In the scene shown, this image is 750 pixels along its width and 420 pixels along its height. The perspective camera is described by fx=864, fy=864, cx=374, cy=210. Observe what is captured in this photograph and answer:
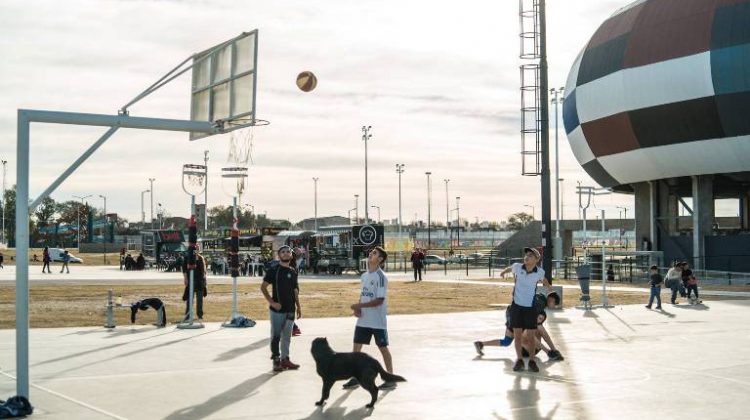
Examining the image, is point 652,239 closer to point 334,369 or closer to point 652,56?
point 652,56

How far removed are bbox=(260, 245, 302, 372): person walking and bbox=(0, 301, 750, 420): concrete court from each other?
0.37 m

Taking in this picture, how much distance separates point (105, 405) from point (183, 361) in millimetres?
3558

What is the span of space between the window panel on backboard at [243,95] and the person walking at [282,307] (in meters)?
2.05

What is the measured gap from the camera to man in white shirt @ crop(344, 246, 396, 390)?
10.9 m

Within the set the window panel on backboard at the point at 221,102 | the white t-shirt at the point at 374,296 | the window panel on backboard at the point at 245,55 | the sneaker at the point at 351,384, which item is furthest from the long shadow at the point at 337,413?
the window panel on backboard at the point at 245,55

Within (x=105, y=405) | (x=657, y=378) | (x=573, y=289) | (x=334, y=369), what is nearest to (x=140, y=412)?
(x=105, y=405)

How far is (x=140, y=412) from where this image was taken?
915 cm

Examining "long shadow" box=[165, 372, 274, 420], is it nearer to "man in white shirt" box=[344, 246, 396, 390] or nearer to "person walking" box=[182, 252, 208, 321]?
"man in white shirt" box=[344, 246, 396, 390]

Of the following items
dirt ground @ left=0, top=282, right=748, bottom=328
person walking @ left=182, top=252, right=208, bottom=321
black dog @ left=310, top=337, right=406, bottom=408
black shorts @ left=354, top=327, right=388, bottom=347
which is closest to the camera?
black dog @ left=310, top=337, right=406, bottom=408

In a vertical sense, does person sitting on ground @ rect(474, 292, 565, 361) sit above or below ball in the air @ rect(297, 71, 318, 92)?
below

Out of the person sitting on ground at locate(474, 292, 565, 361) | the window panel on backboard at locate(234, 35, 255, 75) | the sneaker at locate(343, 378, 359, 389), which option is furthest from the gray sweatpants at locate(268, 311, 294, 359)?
the window panel on backboard at locate(234, 35, 255, 75)

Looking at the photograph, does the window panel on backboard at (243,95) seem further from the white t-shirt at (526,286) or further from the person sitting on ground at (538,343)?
the person sitting on ground at (538,343)

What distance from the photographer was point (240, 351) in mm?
14273

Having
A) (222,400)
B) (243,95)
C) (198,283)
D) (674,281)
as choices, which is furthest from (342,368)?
(674,281)
